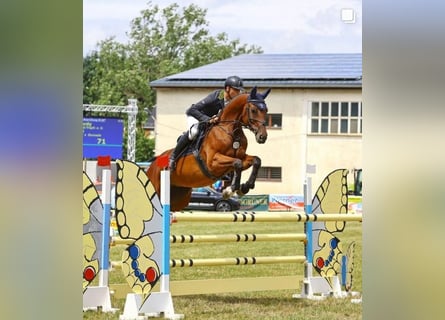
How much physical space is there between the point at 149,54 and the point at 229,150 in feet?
81.5

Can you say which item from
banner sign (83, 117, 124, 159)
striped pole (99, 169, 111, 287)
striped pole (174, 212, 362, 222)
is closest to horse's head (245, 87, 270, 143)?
striped pole (174, 212, 362, 222)

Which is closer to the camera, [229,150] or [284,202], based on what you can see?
[229,150]

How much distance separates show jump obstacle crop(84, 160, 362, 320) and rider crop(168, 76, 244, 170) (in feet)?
3.49

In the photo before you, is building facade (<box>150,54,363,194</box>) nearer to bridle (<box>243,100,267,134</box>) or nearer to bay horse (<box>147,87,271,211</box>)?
bay horse (<box>147,87,271,211</box>)

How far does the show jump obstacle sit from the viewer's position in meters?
4.31

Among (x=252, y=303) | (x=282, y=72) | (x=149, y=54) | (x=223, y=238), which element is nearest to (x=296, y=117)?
(x=282, y=72)

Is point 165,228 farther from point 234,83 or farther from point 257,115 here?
point 234,83

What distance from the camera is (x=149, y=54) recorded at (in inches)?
1207

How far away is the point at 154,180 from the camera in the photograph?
6930 mm

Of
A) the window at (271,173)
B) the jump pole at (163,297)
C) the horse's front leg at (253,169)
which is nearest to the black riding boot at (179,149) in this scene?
the horse's front leg at (253,169)
